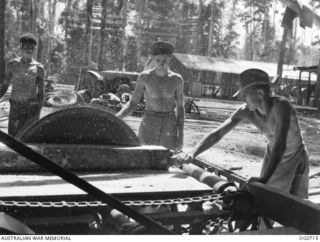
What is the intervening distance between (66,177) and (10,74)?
12.4 ft

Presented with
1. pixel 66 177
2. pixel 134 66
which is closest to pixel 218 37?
pixel 134 66

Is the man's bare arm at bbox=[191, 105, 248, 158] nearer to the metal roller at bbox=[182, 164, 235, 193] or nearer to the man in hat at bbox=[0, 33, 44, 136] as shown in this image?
the metal roller at bbox=[182, 164, 235, 193]

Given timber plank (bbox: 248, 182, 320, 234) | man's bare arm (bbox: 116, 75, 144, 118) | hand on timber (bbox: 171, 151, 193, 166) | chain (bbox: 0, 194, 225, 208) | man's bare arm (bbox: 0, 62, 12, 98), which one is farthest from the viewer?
man's bare arm (bbox: 0, 62, 12, 98)

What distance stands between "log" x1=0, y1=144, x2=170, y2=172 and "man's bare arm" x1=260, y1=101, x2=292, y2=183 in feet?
2.51

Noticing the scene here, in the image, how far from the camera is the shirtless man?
3068 mm

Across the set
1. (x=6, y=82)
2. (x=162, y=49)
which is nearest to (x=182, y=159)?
(x=162, y=49)

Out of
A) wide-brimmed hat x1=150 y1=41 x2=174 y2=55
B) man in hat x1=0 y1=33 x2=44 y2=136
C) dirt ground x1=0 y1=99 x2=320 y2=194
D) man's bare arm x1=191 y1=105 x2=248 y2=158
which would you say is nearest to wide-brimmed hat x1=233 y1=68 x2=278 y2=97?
man's bare arm x1=191 y1=105 x2=248 y2=158

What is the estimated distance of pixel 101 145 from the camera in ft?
10.2

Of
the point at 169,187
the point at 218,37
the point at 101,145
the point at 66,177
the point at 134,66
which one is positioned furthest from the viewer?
the point at 218,37

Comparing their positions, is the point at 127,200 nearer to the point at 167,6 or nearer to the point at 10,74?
the point at 10,74

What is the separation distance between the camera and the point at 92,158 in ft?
9.57

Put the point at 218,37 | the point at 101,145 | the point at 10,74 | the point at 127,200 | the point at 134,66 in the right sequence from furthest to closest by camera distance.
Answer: the point at 218,37 → the point at 134,66 → the point at 10,74 → the point at 101,145 → the point at 127,200

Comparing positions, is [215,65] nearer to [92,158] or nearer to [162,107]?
[162,107]

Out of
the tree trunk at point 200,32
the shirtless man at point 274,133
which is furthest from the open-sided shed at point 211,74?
the shirtless man at point 274,133
